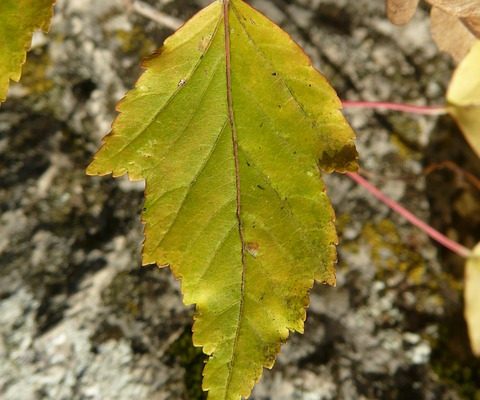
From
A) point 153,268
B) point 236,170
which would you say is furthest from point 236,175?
point 153,268

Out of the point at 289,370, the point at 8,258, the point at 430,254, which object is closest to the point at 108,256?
the point at 8,258

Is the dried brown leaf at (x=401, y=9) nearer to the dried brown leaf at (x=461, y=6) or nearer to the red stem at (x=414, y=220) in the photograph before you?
the dried brown leaf at (x=461, y=6)

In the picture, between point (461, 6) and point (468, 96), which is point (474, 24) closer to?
point (461, 6)

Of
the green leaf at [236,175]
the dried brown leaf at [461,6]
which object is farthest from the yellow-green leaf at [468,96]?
the green leaf at [236,175]

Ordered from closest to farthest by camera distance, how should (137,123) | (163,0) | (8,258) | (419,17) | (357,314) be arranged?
(137,123), (8,258), (357,314), (163,0), (419,17)

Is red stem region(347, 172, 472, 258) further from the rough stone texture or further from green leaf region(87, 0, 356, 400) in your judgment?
green leaf region(87, 0, 356, 400)

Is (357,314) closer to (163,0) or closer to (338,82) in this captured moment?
(338,82)

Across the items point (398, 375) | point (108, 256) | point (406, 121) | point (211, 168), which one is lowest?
point (398, 375)
